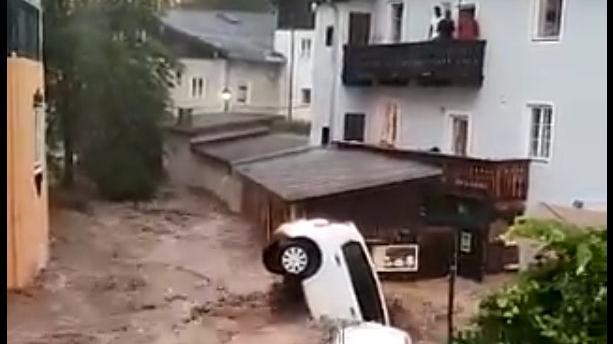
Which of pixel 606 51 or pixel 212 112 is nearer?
pixel 606 51

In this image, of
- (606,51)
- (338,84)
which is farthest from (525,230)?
(338,84)

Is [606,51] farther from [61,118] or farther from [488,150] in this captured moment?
[61,118]

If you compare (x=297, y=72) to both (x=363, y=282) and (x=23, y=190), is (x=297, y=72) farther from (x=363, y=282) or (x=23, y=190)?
(x=23, y=190)

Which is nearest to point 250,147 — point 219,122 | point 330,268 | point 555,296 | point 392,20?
point 219,122

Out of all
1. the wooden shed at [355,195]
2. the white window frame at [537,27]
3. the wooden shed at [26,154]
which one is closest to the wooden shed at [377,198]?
the wooden shed at [355,195]

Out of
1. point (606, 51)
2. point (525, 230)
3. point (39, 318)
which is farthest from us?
point (39, 318)

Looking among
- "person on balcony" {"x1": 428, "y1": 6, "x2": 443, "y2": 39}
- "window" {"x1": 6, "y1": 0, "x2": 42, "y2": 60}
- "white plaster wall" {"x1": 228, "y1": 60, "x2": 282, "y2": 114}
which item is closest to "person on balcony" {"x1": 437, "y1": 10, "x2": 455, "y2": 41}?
"person on balcony" {"x1": 428, "y1": 6, "x2": 443, "y2": 39}

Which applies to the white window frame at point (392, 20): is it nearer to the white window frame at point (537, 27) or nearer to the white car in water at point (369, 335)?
the white window frame at point (537, 27)
